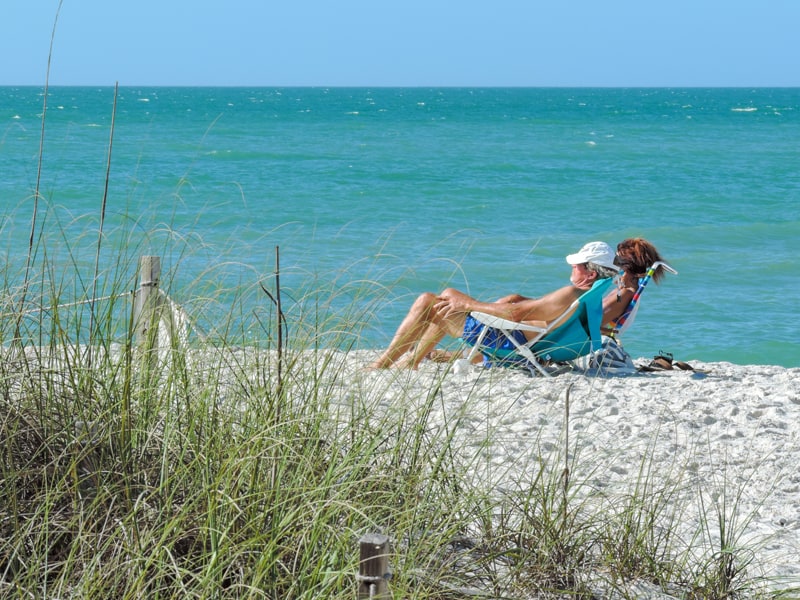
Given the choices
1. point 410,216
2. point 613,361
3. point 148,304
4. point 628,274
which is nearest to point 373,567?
point 148,304

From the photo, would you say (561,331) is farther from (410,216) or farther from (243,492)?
(410,216)

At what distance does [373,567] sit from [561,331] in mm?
4225

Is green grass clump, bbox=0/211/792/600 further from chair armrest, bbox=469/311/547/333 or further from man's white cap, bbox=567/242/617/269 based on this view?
man's white cap, bbox=567/242/617/269

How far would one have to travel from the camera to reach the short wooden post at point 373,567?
6.26 feet

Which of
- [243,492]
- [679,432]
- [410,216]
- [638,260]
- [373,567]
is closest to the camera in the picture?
[373,567]

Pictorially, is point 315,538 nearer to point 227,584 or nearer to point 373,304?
point 227,584

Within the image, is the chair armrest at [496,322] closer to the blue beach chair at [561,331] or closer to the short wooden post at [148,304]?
the blue beach chair at [561,331]

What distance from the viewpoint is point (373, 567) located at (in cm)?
192

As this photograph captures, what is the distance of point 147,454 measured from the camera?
2.66m

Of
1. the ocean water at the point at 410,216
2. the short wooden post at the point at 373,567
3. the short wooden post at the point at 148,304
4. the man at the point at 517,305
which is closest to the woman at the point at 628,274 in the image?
the man at the point at 517,305

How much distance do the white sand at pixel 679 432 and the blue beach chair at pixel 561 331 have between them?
0.16 m

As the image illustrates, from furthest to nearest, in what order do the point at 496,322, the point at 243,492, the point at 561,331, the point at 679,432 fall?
the point at 561,331 → the point at 496,322 → the point at 679,432 → the point at 243,492

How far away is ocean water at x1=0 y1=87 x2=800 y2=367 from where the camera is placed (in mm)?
3613

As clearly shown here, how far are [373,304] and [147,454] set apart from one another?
81 centimetres
